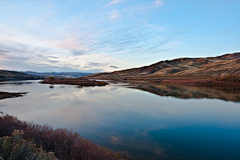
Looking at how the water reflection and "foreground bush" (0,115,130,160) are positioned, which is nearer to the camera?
"foreground bush" (0,115,130,160)

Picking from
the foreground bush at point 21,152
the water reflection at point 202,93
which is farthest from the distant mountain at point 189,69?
A: the foreground bush at point 21,152

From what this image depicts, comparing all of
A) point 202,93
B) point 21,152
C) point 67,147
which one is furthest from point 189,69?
point 21,152

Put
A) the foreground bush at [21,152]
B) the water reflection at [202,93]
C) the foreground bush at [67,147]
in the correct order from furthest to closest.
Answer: the water reflection at [202,93] < the foreground bush at [67,147] < the foreground bush at [21,152]

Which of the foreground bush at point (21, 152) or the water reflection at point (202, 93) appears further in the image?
the water reflection at point (202, 93)

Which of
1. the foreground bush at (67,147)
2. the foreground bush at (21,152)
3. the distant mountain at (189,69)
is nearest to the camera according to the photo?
the foreground bush at (21,152)

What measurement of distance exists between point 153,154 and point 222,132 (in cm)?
482

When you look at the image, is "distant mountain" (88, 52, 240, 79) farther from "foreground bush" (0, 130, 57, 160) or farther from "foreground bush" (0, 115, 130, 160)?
"foreground bush" (0, 130, 57, 160)

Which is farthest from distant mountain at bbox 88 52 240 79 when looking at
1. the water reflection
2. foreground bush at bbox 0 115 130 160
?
foreground bush at bbox 0 115 130 160

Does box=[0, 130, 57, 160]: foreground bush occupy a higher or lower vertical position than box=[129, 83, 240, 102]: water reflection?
higher

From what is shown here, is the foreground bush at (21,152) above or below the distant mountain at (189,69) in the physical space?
below

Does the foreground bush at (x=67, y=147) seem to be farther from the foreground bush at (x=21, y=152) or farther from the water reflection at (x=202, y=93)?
the water reflection at (x=202, y=93)

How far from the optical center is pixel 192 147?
19.2 ft

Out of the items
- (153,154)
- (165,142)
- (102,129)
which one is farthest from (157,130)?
(102,129)

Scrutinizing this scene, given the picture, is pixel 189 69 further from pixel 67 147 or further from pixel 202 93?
pixel 67 147
